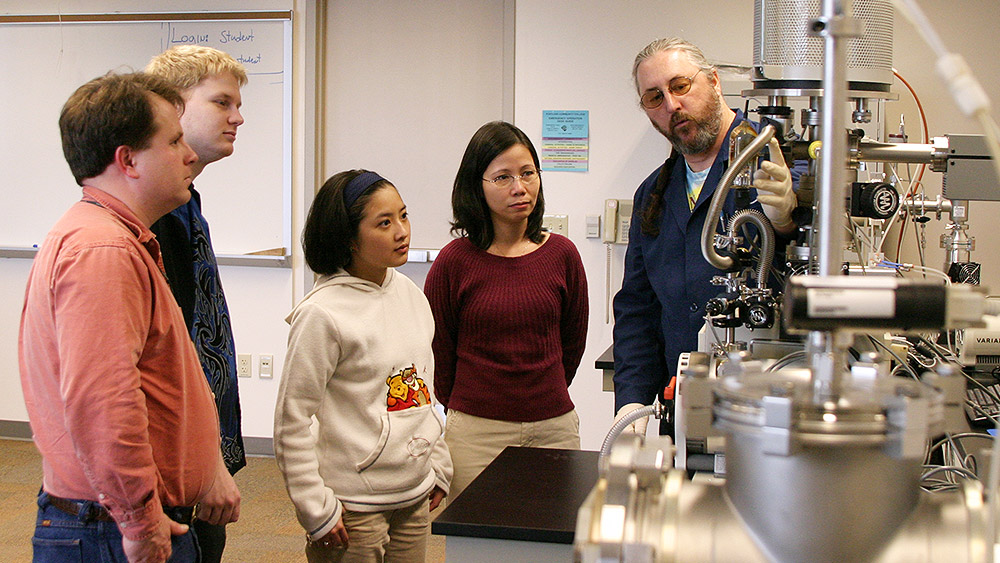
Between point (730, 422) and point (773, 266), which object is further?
point (773, 266)

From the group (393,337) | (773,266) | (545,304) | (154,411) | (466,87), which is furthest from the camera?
(466,87)

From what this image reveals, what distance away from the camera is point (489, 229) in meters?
2.17

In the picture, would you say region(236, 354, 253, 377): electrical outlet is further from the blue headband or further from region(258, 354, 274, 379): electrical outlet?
the blue headband

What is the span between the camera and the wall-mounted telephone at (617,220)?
3.68m

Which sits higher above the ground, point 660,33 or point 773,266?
point 660,33

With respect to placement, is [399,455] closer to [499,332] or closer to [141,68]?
[499,332]

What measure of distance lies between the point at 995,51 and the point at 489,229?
245cm

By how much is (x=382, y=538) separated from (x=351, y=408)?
0.86ft

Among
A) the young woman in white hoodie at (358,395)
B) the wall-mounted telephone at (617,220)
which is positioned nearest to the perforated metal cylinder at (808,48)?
the young woman in white hoodie at (358,395)

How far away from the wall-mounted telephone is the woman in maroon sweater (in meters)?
1.46

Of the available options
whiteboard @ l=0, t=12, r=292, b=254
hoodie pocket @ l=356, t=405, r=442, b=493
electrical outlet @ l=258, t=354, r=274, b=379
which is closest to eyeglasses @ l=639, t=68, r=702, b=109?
hoodie pocket @ l=356, t=405, r=442, b=493

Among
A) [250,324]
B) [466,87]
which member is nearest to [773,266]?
[466,87]

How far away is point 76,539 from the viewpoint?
1.32 meters

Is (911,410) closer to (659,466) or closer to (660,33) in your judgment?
(659,466)
